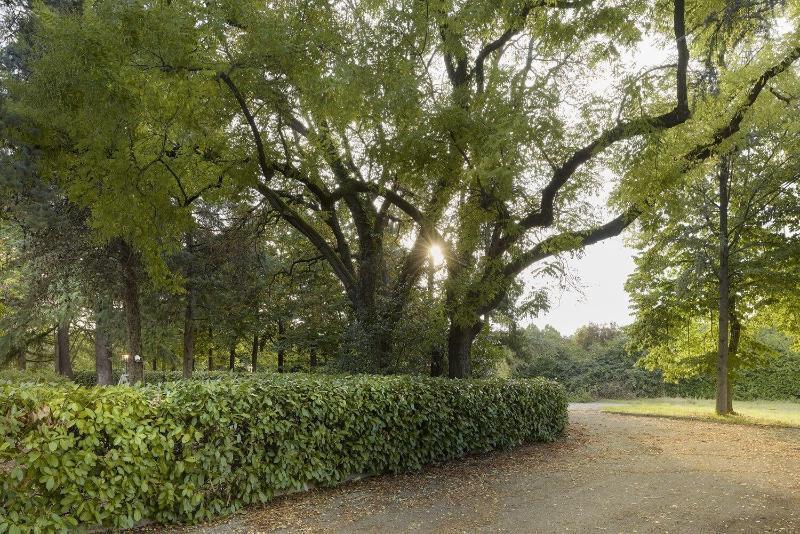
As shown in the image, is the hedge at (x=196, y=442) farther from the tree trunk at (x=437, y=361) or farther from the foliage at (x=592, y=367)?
the foliage at (x=592, y=367)

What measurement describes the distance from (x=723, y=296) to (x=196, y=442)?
1500 centimetres

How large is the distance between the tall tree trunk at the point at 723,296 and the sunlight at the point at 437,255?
29.4 ft

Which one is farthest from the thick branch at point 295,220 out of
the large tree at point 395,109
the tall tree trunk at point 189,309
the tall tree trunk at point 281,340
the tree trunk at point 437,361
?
the tall tree trunk at point 281,340

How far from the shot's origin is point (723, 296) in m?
15.1

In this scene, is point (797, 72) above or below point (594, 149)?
above

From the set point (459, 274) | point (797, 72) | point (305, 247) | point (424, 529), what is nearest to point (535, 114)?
point (459, 274)

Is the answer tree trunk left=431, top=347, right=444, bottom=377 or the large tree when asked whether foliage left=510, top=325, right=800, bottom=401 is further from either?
the large tree

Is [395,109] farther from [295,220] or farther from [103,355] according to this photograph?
[103,355]

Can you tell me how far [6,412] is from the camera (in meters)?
4.20

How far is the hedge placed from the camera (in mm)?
4258

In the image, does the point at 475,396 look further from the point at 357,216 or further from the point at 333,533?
the point at 357,216

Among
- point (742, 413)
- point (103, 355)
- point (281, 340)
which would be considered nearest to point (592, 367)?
point (742, 413)

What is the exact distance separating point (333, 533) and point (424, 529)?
0.90 metres

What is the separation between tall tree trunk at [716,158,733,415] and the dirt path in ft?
18.3
